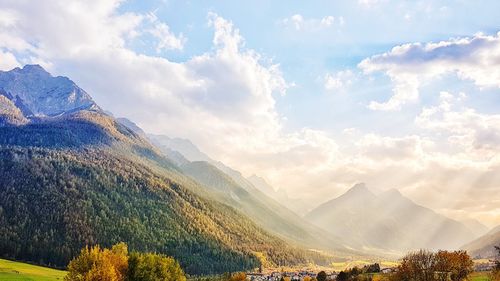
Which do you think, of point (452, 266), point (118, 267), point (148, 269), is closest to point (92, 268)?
point (118, 267)

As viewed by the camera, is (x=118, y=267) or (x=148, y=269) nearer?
(x=118, y=267)

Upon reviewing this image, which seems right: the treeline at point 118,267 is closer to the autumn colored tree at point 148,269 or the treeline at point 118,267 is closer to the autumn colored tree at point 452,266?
the autumn colored tree at point 148,269

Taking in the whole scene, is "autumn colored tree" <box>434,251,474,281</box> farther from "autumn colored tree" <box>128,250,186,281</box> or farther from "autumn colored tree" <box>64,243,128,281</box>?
"autumn colored tree" <box>64,243,128,281</box>

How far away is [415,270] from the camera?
168625 millimetres

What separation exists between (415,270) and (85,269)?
115 meters

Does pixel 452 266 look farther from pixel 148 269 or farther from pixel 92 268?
pixel 92 268

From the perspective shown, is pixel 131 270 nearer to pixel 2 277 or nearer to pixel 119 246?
pixel 119 246

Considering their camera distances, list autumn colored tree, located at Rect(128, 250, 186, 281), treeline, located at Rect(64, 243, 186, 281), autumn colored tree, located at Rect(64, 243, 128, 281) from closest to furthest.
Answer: autumn colored tree, located at Rect(64, 243, 128, 281) → treeline, located at Rect(64, 243, 186, 281) → autumn colored tree, located at Rect(128, 250, 186, 281)

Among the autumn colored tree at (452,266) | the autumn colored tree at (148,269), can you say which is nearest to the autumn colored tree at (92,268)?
the autumn colored tree at (148,269)

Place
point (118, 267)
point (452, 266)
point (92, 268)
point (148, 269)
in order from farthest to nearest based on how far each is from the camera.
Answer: point (148, 269), point (118, 267), point (452, 266), point (92, 268)

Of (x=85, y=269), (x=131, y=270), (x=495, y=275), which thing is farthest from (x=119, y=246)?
(x=495, y=275)

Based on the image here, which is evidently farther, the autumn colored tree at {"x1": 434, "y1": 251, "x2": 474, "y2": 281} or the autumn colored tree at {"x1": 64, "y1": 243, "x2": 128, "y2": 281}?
the autumn colored tree at {"x1": 434, "y1": 251, "x2": 474, "y2": 281}

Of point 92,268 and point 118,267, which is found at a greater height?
point 118,267

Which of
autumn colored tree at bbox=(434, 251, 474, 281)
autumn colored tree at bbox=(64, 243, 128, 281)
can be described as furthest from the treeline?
autumn colored tree at bbox=(434, 251, 474, 281)
